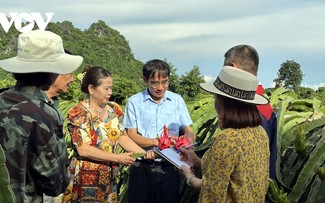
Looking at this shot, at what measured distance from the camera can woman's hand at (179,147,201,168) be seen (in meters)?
3.37

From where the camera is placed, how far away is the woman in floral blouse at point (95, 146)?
13.8 ft

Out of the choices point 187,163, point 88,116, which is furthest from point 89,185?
point 187,163

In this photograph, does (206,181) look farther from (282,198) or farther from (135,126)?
(135,126)

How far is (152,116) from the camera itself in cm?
455

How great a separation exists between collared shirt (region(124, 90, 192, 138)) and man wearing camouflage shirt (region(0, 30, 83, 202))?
5.36 ft

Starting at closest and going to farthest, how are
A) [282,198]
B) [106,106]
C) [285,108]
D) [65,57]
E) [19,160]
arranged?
[19,160] → [65,57] → [282,198] → [285,108] → [106,106]

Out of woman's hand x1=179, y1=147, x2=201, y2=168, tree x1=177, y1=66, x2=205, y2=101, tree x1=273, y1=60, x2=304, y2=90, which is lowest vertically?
woman's hand x1=179, y1=147, x2=201, y2=168

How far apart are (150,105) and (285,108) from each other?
1.10 meters

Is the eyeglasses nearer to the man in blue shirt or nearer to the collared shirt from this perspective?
the man in blue shirt

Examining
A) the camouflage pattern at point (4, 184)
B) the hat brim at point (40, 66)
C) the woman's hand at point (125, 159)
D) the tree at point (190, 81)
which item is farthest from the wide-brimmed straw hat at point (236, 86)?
the tree at point (190, 81)

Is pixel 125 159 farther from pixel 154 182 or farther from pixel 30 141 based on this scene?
pixel 30 141

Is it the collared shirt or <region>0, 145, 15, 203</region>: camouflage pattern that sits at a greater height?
the collared shirt

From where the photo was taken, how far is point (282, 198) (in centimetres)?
335

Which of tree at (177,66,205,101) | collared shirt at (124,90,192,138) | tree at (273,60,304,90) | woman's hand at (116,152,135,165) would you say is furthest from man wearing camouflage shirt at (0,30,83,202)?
tree at (273,60,304,90)
